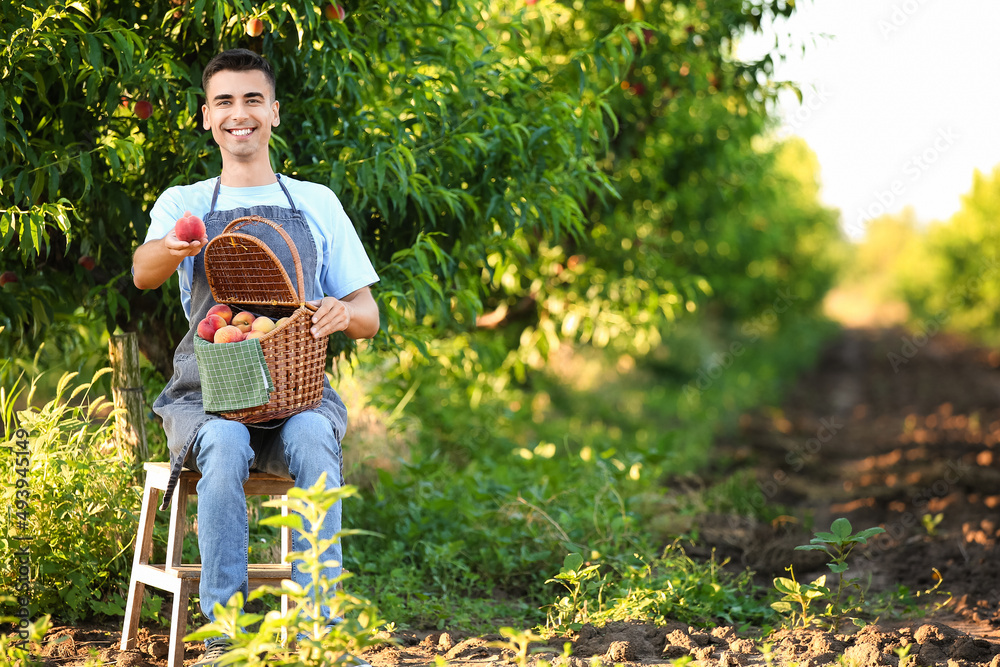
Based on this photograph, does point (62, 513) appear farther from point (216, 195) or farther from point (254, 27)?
point (254, 27)

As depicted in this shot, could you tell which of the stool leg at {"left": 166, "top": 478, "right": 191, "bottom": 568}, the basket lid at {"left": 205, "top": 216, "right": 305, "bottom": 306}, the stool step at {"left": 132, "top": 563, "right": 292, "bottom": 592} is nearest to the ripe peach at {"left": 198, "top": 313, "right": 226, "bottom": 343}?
the basket lid at {"left": 205, "top": 216, "right": 305, "bottom": 306}

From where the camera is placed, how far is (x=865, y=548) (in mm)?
5137

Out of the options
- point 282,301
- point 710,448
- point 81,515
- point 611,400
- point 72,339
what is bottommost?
point 81,515

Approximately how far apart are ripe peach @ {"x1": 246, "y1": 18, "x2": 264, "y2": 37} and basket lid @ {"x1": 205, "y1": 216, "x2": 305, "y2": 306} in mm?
938

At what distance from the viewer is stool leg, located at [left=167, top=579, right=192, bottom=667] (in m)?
2.70

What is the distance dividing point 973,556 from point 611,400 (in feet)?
24.3

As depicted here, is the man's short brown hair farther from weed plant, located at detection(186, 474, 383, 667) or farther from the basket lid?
weed plant, located at detection(186, 474, 383, 667)

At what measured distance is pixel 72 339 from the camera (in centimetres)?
460

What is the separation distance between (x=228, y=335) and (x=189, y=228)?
33cm

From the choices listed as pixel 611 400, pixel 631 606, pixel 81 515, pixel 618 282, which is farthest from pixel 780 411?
pixel 81 515

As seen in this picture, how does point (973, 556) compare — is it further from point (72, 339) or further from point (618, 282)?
point (72, 339)

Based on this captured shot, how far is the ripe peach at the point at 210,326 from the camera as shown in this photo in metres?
2.71

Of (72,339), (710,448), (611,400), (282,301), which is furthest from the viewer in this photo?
(611,400)

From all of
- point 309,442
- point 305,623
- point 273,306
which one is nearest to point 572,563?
point 309,442
